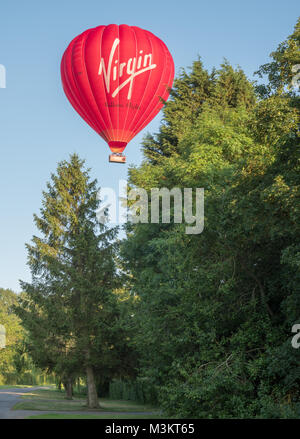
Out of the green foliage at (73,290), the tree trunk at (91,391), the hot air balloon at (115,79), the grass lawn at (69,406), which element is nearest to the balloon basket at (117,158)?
the hot air balloon at (115,79)

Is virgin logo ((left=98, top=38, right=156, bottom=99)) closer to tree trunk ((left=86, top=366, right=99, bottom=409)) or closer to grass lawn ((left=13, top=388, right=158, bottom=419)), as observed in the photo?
grass lawn ((left=13, top=388, right=158, bottom=419))

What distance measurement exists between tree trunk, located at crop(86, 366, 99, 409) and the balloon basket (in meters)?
14.3

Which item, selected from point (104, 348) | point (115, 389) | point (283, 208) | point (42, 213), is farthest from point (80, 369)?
point (283, 208)

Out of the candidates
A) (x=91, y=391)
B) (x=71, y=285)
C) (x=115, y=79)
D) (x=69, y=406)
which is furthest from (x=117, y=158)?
(x=69, y=406)

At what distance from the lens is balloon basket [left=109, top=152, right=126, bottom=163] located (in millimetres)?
30109

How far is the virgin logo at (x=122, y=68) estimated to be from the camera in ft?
96.3

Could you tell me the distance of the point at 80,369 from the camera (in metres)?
37.1

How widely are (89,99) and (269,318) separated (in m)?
15.7

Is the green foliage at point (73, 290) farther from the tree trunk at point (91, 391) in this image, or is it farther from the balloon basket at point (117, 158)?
the balloon basket at point (117, 158)

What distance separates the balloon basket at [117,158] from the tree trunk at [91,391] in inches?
562

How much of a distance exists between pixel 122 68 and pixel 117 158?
4539 mm

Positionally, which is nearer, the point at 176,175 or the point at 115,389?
the point at 176,175

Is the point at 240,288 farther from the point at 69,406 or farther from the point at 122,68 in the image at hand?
the point at 69,406

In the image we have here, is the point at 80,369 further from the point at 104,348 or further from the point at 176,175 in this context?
the point at 176,175
